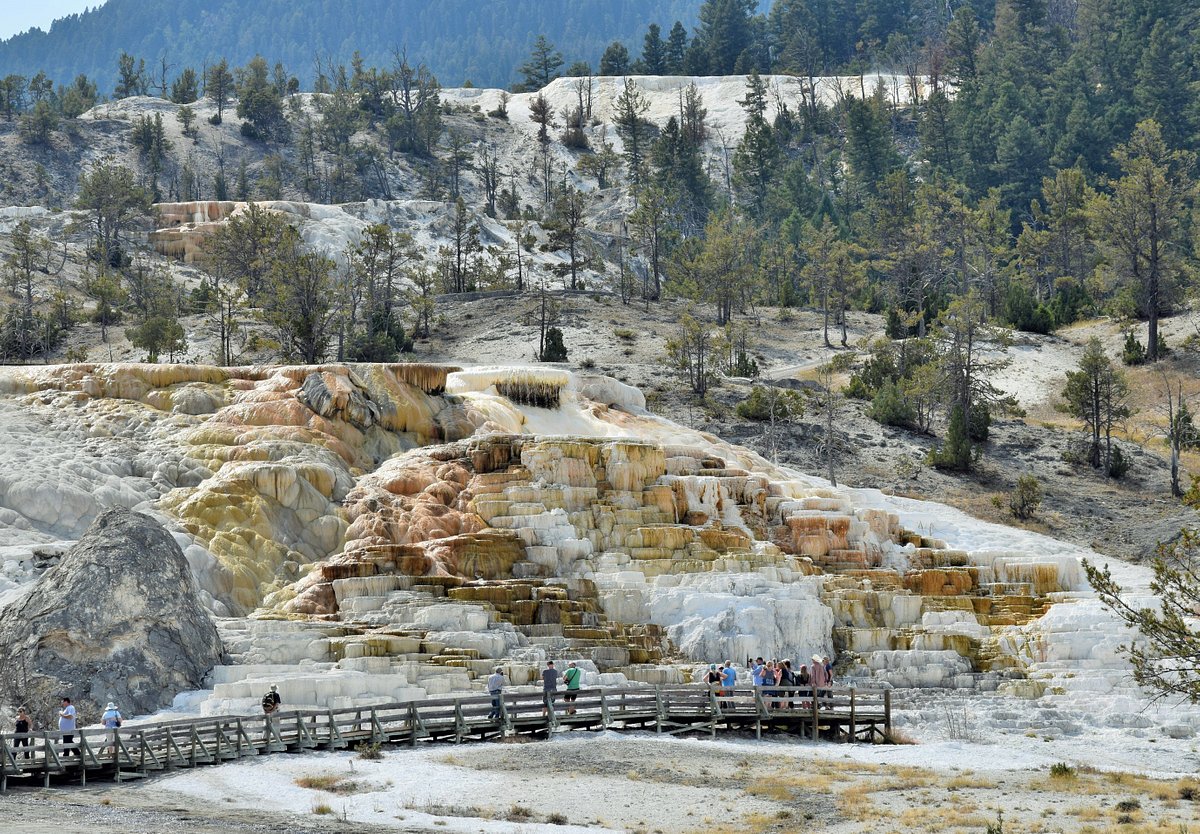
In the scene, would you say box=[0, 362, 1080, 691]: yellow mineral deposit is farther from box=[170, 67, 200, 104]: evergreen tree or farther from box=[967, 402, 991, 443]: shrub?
box=[170, 67, 200, 104]: evergreen tree

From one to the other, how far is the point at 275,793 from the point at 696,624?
13.5 meters

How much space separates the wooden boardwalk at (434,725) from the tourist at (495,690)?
0.21 feet

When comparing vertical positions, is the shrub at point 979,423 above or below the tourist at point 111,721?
above

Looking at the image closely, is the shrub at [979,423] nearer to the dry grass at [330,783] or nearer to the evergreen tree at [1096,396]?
the evergreen tree at [1096,396]

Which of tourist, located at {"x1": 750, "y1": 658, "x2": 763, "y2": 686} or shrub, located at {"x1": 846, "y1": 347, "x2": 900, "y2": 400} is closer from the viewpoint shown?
tourist, located at {"x1": 750, "y1": 658, "x2": 763, "y2": 686}

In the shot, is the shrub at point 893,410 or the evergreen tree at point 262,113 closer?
the shrub at point 893,410

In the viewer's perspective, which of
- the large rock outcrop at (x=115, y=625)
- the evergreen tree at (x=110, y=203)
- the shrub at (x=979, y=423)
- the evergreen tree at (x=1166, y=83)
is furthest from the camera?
the evergreen tree at (x=1166, y=83)

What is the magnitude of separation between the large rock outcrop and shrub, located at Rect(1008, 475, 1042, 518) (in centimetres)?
2794

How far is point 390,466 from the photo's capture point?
38.7 meters

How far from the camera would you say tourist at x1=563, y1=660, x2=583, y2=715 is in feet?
85.0

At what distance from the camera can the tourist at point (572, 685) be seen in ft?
85.0

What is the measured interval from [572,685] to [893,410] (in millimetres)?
31885

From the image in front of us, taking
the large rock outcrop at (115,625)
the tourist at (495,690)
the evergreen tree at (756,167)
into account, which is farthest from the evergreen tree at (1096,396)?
the evergreen tree at (756,167)

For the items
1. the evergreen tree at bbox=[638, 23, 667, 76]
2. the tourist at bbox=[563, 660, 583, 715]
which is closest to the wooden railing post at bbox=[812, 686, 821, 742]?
the tourist at bbox=[563, 660, 583, 715]
